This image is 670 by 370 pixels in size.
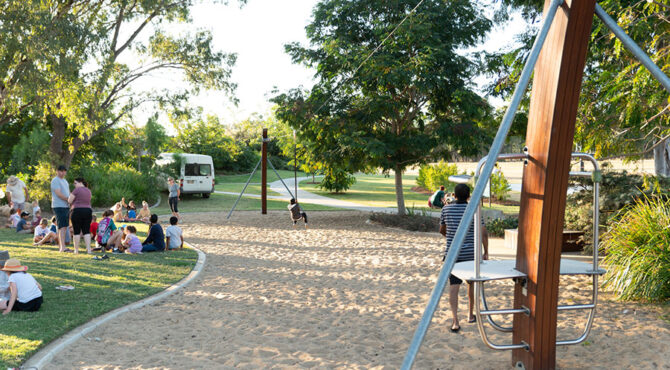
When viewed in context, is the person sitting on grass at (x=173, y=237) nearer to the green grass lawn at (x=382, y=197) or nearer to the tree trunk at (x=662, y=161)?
the green grass lawn at (x=382, y=197)

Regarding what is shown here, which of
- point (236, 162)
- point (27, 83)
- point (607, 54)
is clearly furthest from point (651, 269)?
point (236, 162)

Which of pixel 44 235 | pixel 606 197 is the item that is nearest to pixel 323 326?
pixel 606 197

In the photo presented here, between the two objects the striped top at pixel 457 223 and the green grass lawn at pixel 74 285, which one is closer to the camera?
the green grass lawn at pixel 74 285

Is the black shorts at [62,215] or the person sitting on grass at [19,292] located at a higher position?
the black shorts at [62,215]

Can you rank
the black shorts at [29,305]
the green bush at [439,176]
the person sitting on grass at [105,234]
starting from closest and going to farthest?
the black shorts at [29,305]
the person sitting on grass at [105,234]
the green bush at [439,176]

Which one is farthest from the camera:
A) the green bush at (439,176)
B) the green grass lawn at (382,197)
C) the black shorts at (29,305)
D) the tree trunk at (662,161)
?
the green bush at (439,176)

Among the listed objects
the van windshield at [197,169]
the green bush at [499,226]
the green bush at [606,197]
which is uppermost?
the van windshield at [197,169]

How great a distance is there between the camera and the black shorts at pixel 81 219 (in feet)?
33.2

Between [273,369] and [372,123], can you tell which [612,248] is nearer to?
[273,369]

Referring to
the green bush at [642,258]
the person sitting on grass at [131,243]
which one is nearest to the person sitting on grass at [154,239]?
the person sitting on grass at [131,243]

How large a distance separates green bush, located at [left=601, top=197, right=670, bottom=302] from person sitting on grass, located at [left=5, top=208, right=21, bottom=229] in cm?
1566

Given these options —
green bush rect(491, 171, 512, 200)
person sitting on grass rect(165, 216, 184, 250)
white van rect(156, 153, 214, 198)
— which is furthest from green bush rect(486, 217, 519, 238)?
white van rect(156, 153, 214, 198)

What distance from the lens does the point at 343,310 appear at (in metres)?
6.88

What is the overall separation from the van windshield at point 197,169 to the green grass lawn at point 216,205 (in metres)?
1.42
